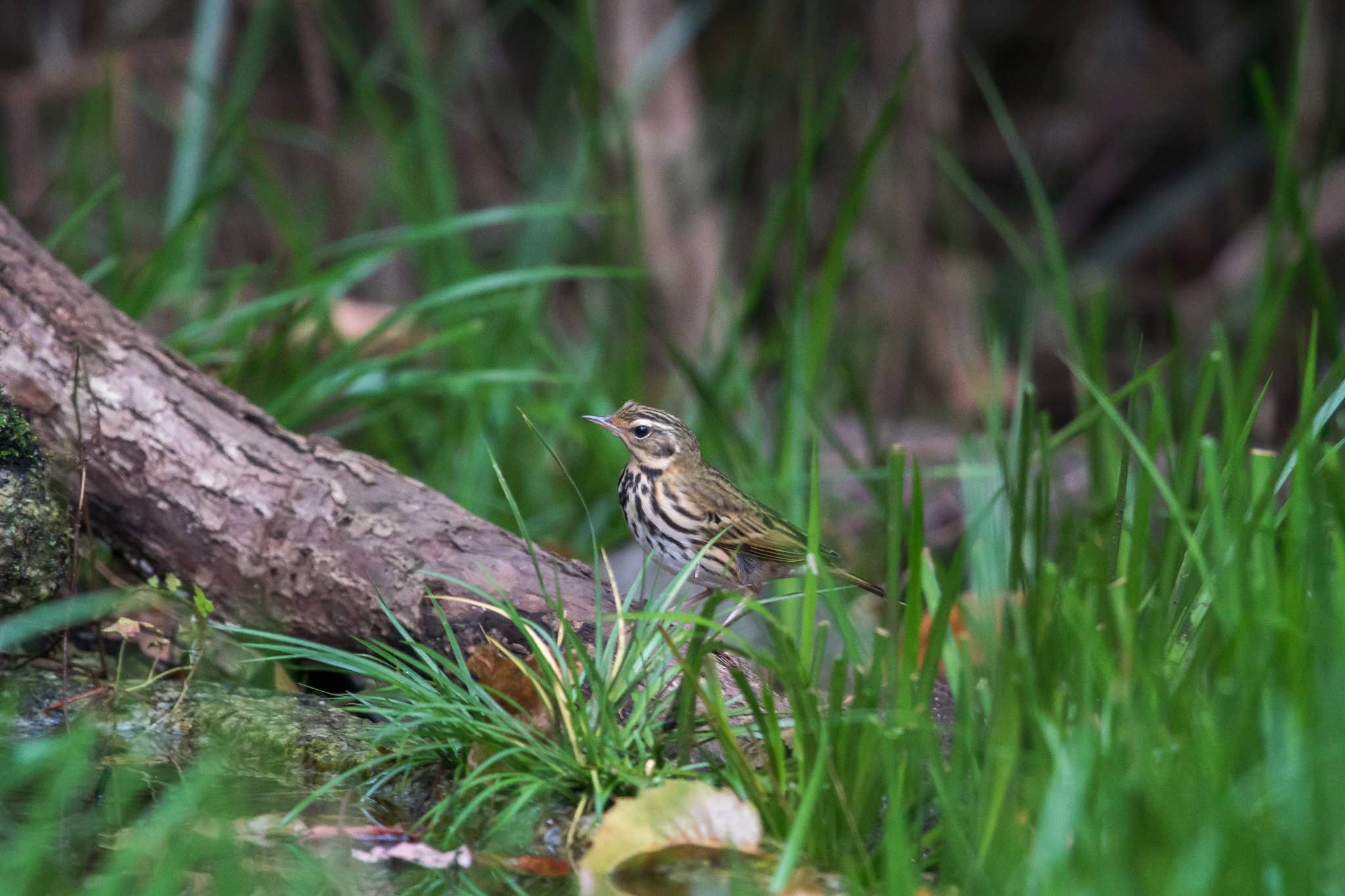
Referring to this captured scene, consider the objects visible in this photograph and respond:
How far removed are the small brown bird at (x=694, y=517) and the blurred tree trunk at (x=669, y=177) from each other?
6.99 feet

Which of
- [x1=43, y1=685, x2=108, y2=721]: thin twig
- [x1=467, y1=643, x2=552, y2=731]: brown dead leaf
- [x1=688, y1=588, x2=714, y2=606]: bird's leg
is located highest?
[x1=467, y1=643, x2=552, y2=731]: brown dead leaf

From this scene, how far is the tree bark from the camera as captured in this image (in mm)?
3068

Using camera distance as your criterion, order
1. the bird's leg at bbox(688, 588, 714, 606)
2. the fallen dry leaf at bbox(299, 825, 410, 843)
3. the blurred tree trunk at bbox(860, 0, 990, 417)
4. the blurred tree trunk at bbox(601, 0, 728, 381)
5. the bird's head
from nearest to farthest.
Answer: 1. the fallen dry leaf at bbox(299, 825, 410, 843)
2. the bird's leg at bbox(688, 588, 714, 606)
3. the bird's head
4. the blurred tree trunk at bbox(601, 0, 728, 381)
5. the blurred tree trunk at bbox(860, 0, 990, 417)

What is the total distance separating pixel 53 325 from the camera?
3135mm

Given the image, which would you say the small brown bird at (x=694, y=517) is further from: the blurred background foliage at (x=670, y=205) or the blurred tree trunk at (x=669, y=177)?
Result: the blurred tree trunk at (x=669, y=177)

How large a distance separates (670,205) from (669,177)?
0.14m

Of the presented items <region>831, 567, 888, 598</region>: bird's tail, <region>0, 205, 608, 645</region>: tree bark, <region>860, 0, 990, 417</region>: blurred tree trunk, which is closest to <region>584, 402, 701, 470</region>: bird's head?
<region>831, 567, 888, 598</region>: bird's tail

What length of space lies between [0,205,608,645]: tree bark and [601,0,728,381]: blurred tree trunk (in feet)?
10.0

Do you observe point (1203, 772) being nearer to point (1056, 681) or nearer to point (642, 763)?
point (1056, 681)

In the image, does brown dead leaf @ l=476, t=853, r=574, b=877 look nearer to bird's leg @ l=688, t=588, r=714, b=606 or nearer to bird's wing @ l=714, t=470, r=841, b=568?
bird's leg @ l=688, t=588, r=714, b=606

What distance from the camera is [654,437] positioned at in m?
3.97

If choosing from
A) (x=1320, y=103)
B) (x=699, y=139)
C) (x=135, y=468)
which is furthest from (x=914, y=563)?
(x=1320, y=103)

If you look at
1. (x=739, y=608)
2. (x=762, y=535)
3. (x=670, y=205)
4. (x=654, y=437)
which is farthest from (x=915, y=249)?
(x=739, y=608)

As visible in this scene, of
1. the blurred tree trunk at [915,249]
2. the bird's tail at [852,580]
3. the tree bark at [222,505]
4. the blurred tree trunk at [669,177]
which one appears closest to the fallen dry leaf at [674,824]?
the tree bark at [222,505]
